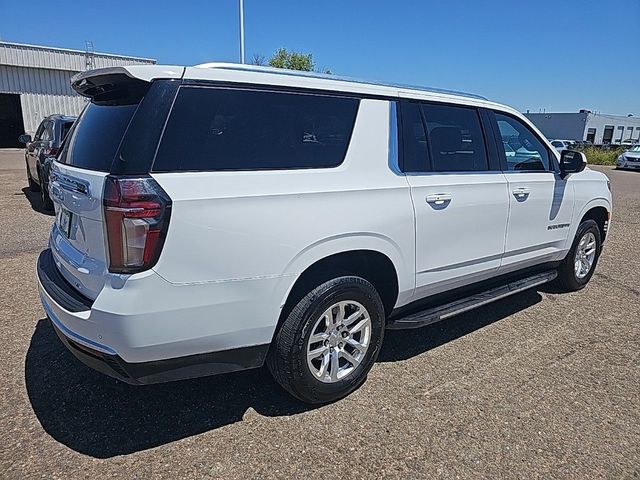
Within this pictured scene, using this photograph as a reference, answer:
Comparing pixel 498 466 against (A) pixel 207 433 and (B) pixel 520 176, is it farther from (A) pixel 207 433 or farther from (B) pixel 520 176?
(B) pixel 520 176

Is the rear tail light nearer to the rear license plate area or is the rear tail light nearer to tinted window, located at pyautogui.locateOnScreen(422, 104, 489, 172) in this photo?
the rear license plate area

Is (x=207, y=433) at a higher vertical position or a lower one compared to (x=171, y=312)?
lower

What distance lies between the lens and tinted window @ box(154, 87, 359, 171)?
237 cm

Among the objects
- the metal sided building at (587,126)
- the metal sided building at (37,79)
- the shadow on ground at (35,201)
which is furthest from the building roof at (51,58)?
the metal sided building at (587,126)

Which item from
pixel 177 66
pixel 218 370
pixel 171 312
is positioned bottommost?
pixel 218 370

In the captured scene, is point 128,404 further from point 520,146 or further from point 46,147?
point 46,147

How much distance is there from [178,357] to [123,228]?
0.71 m

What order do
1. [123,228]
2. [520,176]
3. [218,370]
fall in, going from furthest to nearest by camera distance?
[520,176] < [218,370] < [123,228]

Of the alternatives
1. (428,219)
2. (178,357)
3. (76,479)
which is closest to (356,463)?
(178,357)

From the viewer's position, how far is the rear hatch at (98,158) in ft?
7.55

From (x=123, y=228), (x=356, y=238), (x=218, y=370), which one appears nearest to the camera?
(x=123, y=228)

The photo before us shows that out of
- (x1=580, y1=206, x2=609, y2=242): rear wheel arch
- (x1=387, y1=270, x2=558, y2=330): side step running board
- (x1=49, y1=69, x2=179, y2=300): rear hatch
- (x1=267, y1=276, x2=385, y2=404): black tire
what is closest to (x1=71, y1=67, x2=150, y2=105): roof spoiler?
(x1=49, y1=69, x2=179, y2=300): rear hatch

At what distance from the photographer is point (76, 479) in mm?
2348

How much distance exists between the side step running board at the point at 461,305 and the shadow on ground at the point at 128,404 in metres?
0.44
